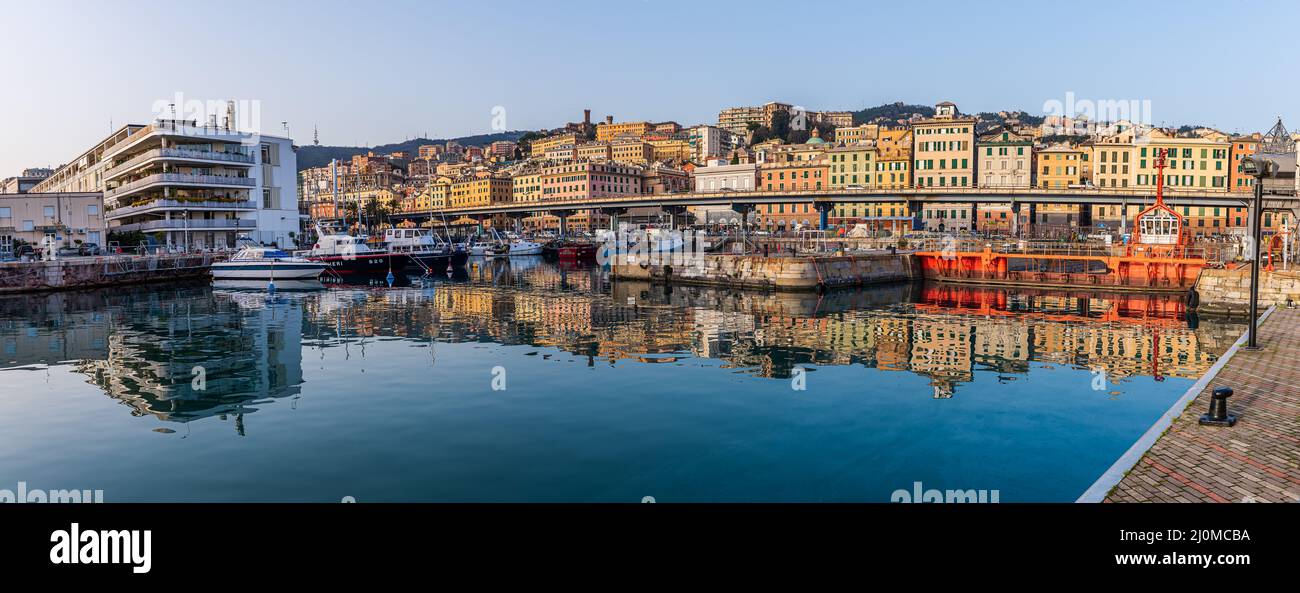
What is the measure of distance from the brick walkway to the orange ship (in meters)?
38.9

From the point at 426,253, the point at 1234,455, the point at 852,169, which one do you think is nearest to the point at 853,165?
the point at 852,169

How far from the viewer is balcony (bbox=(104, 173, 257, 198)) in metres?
77.0

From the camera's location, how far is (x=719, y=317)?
3859 cm

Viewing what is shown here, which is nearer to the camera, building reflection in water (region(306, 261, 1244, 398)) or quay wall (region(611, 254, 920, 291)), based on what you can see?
building reflection in water (region(306, 261, 1244, 398))

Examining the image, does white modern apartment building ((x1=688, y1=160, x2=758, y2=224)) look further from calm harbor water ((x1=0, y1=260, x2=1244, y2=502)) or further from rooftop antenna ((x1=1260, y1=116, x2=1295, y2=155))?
calm harbor water ((x1=0, y1=260, x2=1244, y2=502))

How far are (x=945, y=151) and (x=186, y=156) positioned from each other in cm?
9549

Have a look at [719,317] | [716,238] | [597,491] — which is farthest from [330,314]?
[716,238]

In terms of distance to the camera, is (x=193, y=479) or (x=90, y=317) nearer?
(x=193, y=479)

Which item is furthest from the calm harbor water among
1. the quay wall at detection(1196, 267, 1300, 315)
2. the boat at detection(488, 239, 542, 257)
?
the boat at detection(488, 239, 542, 257)

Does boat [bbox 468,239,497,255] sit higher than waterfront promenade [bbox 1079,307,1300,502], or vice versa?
boat [bbox 468,239,497,255]

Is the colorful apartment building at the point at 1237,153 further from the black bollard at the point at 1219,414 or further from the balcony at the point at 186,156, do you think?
the balcony at the point at 186,156
